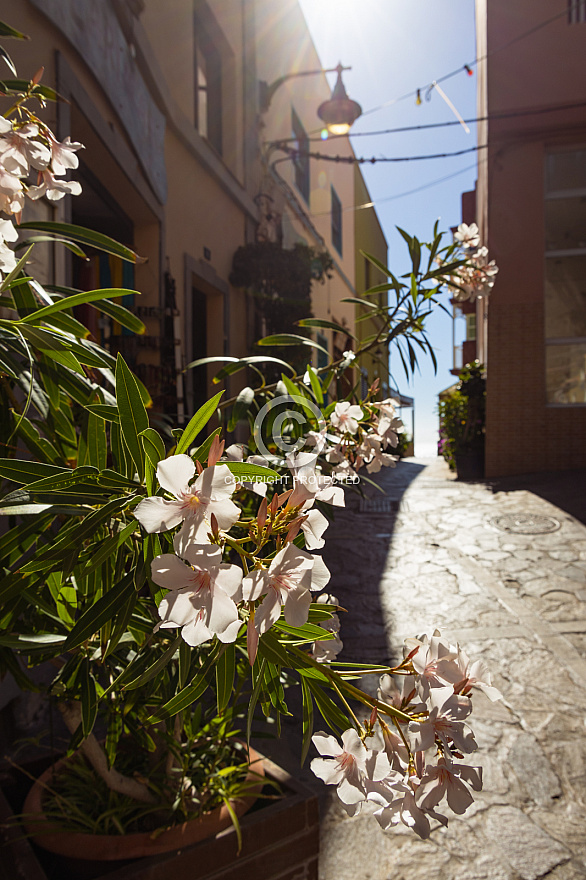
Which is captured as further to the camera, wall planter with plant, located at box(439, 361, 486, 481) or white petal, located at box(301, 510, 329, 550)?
wall planter with plant, located at box(439, 361, 486, 481)

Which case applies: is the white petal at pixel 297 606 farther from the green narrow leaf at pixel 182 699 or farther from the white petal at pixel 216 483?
the green narrow leaf at pixel 182 699

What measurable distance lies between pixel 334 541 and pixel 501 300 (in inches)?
169

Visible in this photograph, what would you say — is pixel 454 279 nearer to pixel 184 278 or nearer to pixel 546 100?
pixel 184 278

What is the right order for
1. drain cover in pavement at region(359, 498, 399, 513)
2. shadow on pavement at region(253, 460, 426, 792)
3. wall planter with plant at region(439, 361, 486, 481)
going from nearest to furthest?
shadow on pavement at region(253, 460, 426, 792)
drain cover in pavement at region(359, 498, 399, 513)
wall planter with plant at region(439, 361, 486, 481)

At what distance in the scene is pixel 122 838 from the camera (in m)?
1.06

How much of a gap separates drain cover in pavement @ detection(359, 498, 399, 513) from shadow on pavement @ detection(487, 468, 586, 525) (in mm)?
1200

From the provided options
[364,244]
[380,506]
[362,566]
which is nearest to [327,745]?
[362,566]

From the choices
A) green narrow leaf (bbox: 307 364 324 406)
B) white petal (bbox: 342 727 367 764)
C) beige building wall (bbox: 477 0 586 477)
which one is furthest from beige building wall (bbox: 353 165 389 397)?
white petal (bbox: 342 727 367 764)

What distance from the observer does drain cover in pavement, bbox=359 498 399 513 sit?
6021 mm

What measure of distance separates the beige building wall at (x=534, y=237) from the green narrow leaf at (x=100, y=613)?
7.28 meters

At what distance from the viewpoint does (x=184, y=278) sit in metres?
4.79

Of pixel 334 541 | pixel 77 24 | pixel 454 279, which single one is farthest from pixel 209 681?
pixel 334 541

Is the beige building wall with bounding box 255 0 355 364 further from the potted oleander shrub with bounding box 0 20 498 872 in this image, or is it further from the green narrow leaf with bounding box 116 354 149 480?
the green narrow leaf with bounding box 116 354 149 480

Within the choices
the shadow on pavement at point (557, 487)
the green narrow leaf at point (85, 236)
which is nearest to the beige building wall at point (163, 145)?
the green narrow leaf at point (85, 236)
